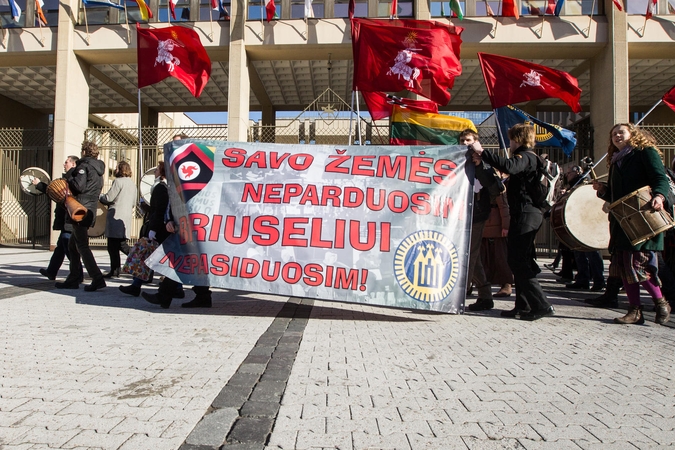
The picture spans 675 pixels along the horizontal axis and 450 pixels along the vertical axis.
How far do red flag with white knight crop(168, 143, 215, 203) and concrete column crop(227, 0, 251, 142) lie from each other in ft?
32.7

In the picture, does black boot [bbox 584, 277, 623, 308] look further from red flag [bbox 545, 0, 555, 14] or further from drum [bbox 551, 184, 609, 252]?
red flag [bbox 545, 0, 555, 14]

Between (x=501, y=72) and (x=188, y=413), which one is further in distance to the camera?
(x=501, y=72)

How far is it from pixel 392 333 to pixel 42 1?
16.8m

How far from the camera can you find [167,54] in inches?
355

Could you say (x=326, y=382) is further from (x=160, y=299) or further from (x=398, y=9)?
(x=398, y=9)

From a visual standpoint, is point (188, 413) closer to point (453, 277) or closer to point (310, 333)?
point (310, 333)

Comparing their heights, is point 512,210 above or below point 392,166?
below

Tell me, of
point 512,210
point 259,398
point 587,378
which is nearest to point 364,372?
point 259,398

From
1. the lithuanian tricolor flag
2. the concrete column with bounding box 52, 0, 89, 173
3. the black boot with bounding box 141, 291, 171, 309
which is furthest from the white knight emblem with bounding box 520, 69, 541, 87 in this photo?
the concrete column with bounding box 52, 0, 89, 173

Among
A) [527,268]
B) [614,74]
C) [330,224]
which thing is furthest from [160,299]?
[614,74]

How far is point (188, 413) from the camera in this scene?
232cm

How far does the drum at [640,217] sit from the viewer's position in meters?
4.57

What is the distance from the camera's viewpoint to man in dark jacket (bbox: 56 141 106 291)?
6.35 meters

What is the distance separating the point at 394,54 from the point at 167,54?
166 inches
